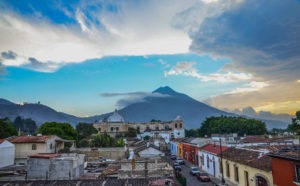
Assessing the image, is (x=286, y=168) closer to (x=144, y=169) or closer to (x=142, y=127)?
(x=144, y=169)

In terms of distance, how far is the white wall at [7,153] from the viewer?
27172 mm

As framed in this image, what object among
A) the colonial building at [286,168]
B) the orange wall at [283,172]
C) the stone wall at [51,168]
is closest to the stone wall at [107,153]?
the stone wall at [51,168]

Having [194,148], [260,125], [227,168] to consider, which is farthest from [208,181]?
[260,125]

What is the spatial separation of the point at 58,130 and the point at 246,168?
34689mm

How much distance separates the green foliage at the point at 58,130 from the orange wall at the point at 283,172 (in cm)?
3686

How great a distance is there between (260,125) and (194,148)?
37.9 meters

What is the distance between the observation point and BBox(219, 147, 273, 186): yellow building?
18734 millimetres

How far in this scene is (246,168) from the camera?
21672mm

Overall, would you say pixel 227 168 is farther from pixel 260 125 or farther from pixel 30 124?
pixel 30 124

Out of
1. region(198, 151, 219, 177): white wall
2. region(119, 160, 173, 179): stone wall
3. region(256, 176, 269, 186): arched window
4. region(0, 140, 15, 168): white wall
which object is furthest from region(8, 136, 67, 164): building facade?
region(256, 176, 269, 186): arched window

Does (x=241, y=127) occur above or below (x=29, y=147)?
above

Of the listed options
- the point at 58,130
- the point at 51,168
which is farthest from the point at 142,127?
the point at 51,168

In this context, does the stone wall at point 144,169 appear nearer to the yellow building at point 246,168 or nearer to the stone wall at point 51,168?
the stone wall at point 51,168

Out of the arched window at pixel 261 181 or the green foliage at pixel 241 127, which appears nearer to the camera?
the arched window at pixel 261 181
